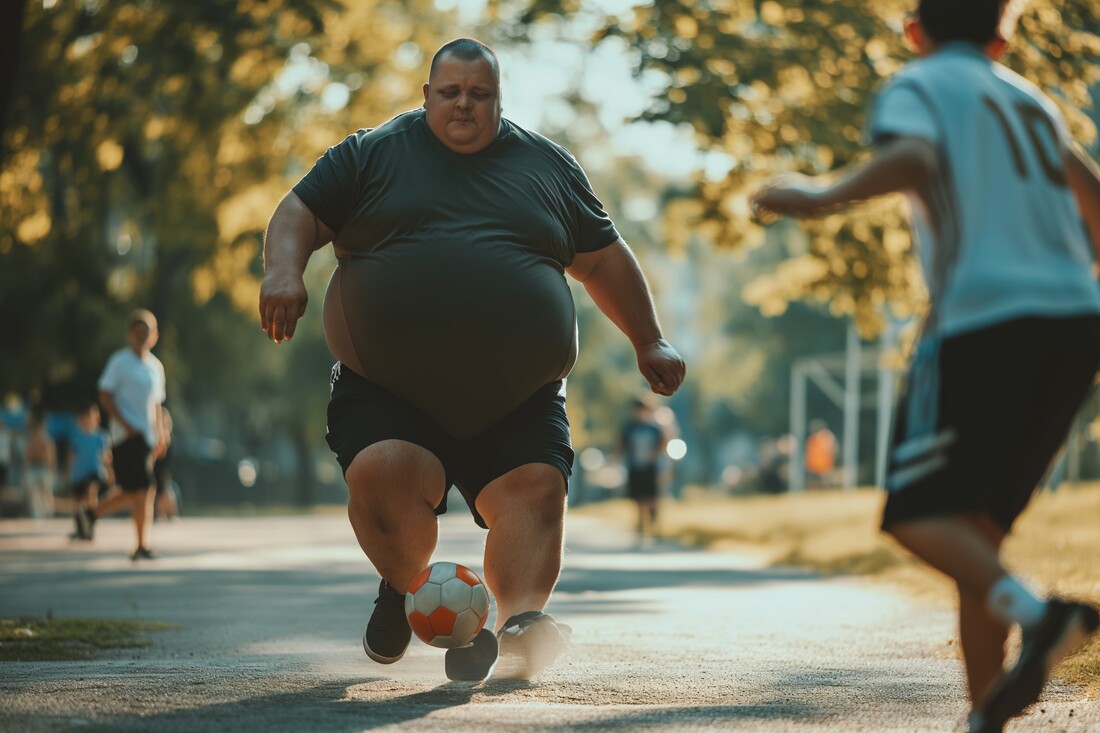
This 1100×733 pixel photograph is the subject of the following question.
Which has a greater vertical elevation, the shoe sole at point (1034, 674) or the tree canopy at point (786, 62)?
the tree canopy at point (786, 62)

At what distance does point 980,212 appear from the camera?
401 centimetres

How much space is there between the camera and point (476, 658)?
18.3 ft

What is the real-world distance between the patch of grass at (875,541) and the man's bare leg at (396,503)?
1499 mm

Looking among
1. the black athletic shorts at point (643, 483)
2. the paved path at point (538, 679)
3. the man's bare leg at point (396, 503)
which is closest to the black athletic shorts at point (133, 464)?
the paved path at point (538, 679)

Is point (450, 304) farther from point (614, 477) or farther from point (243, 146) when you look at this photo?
point (614, 477)

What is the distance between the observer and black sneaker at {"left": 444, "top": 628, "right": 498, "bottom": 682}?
5.58 meters

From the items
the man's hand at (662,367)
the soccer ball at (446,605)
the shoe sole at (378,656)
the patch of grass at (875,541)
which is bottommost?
the patch of grass at (875,541)

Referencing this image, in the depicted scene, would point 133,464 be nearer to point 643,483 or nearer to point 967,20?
point 643,483

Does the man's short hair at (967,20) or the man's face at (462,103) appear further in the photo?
the man's face at (462,103)

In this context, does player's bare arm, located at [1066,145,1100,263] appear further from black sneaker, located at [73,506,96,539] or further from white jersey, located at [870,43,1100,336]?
black sneaker, located at [73,506,96,539]

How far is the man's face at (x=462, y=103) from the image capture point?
565 cm

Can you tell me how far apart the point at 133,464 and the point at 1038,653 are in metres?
11.2

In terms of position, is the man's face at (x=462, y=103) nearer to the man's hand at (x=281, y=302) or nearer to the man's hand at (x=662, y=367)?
the man's hand at (x=281, y=302)

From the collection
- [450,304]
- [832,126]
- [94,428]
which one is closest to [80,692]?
[450,304]
